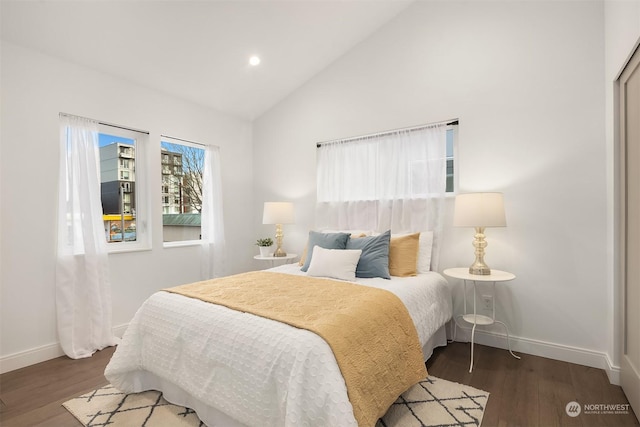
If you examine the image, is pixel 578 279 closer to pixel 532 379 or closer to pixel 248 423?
pixel 532 379

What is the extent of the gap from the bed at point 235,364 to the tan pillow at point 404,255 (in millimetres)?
371

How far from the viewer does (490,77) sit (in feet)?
9.37

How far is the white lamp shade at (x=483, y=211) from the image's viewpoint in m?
2.48

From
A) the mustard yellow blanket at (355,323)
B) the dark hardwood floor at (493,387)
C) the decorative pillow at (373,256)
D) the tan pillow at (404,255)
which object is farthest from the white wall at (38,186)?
the tan pillow at (404,255)

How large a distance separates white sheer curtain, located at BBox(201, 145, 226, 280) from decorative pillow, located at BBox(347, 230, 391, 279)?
1.89m

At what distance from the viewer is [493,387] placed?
217 centimetres

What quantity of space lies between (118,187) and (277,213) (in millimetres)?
1673

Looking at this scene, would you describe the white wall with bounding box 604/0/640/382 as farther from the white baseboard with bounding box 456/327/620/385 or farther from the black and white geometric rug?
the black and white geometric rug

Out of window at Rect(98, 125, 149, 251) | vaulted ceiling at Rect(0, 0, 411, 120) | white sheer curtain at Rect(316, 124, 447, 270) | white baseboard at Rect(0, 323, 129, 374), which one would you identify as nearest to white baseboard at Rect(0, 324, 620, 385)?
white baseboard at Rect(0, 323, 129, 374)

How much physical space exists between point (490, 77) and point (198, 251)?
3.58 metres

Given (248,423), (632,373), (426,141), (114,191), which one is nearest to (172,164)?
(114,191)

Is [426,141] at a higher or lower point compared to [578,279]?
higher

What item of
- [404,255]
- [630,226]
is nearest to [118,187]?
[404,255]

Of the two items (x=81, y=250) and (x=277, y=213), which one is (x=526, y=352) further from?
(x=81, y=250)
